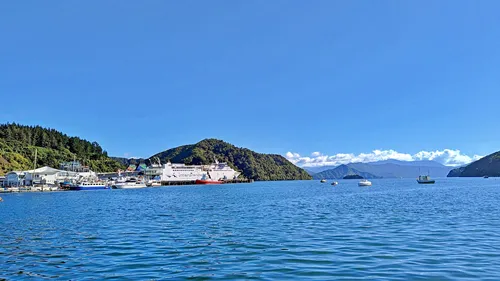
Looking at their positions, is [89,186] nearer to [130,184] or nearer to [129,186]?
[129,186]

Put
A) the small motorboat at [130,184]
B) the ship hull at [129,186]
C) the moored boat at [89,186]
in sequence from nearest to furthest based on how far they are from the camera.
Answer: the moored boat at [89,186] → the ship hull at [129,186] → the small motorboat at [130,184]

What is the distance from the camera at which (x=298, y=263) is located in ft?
51.8

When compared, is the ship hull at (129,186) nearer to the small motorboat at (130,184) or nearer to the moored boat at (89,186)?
the small motorboat at (130,184)

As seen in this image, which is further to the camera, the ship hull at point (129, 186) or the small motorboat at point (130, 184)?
the small motorboat at point (130, 184)

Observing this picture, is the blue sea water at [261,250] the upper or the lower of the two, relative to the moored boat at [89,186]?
lower

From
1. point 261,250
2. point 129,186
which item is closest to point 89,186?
point 129,186

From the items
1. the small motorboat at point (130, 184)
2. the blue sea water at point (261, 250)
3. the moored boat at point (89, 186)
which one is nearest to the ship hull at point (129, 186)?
the small motorboat at point (130, 184)

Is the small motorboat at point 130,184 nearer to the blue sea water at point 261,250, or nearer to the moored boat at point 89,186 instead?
the moored boat at point 89,186

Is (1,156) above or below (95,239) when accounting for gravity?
above

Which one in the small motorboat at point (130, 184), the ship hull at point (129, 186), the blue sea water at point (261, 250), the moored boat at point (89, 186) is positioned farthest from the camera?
the small motorboat at point (130, 184)

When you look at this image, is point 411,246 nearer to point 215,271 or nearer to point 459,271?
point 459,271

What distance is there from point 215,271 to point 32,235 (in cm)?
1633

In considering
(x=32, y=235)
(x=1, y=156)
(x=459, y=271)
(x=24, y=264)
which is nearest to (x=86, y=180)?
(x=1, y=156)

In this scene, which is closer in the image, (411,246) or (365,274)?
(365,274)
